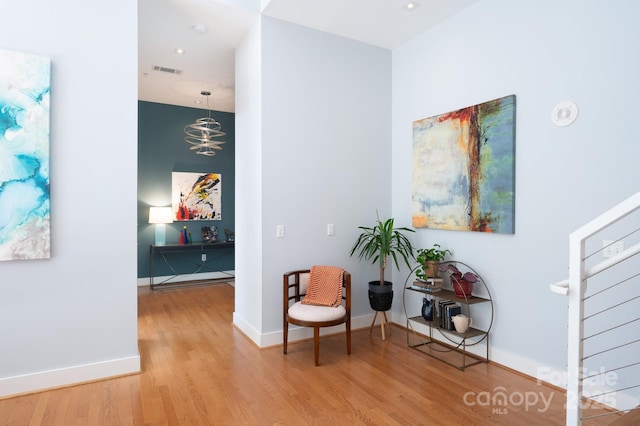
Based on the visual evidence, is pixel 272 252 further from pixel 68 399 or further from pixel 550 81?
pixel 550 81

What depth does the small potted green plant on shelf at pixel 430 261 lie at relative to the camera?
356 cm

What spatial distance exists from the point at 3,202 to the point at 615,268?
4.07 m

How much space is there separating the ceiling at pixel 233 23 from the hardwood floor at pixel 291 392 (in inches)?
123

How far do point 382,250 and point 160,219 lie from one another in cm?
398

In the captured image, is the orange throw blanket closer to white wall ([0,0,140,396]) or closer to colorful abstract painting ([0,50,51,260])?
white wall ([0,0,140,396])

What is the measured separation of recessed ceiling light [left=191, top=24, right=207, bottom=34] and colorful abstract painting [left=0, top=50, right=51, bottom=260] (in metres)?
1.53

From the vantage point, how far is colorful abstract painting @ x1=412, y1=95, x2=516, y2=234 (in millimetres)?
3148

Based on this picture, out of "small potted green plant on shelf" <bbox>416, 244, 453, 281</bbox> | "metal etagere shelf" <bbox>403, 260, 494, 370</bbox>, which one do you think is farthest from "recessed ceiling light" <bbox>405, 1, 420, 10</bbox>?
"metal etagere shelf" <bbox>403, 260, 494, 370</bbox>

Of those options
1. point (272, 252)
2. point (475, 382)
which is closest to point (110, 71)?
point (272, 252)

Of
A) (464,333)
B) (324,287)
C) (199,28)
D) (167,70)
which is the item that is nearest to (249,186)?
(324,287)

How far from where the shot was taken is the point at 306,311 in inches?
132

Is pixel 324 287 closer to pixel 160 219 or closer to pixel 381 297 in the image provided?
pixel 381 297

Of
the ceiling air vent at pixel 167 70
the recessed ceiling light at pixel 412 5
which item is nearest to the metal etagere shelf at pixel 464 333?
the recessed ceiling light at pixel 412 5

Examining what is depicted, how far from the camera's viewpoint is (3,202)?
262cm
